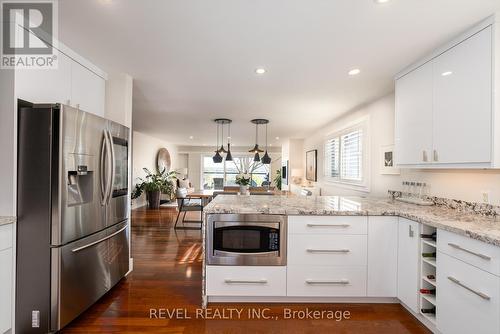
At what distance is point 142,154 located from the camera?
764 centimetres

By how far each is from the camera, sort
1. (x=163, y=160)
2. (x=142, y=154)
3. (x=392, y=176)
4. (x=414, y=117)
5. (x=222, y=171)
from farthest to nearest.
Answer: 1. (x=222, y=171)
2. (x=163, y=160)
3. (x=142, y=154)
4. (x=392, y=176)
5. (x=414, y=117)

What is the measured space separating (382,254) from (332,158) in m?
3.33

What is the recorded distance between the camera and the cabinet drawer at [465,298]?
1331mm

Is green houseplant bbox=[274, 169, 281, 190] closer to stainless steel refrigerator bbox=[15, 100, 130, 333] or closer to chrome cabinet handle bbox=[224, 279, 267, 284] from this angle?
chrome cabinet handle bbox=[224, 279, 267, 284]

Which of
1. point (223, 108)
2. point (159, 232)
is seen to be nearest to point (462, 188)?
point (223, 108)

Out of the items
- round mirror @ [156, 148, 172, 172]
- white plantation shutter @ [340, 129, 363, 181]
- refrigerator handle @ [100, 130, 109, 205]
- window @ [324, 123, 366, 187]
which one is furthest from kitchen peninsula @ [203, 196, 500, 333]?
round mirror @ [156, 148, 172, 172]

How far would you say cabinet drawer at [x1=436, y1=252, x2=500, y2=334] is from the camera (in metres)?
1.33

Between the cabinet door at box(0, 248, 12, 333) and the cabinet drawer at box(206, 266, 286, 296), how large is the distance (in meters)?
1.30

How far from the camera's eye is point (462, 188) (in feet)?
7.34

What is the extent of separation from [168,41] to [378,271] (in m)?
2.59

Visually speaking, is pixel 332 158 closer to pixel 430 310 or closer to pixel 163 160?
pixel 430 310

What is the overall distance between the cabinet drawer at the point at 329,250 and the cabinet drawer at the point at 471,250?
23.9 inches

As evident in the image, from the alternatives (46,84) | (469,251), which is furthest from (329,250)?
(46,84)

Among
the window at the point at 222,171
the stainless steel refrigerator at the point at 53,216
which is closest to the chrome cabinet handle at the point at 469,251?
the stainless steel refrigerator at the point at 53,216
